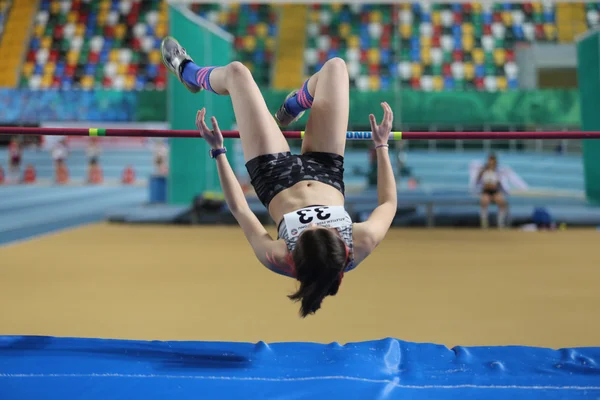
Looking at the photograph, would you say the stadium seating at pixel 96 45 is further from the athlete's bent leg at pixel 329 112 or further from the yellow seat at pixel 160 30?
the athlete's bent leg at pixel 329 112

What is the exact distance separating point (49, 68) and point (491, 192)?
51.8 ft

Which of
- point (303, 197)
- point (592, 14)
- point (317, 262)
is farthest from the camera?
point (592, 14)

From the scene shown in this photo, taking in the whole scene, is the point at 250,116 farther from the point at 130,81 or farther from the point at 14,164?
the point at 130,81

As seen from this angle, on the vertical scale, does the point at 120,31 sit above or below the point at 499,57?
above

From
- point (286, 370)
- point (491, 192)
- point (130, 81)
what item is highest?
point (130, 81)

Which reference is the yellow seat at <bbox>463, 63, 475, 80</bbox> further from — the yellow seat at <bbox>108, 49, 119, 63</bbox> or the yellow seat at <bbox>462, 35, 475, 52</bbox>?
the yellow seat at <bbox>108, 49, 119, 63</bbox>

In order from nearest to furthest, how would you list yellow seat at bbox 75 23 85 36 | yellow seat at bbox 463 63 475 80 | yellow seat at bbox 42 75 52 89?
yellow seat at bbox 463 63 475 80 → yellow seat at bbox 42 75 52 89 → yellow seat at bbox 75 23 85 36

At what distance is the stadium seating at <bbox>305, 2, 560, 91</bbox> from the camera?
18.1m

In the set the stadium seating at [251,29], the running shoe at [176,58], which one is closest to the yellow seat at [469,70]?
the stadium seating at [251,29]

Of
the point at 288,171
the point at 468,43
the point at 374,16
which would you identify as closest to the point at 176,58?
the point at 288,171

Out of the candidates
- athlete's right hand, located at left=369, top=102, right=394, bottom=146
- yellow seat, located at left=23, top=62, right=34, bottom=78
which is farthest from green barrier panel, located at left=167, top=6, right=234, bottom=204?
yellow seat, located at left=23, top=62, right=34, bottom=78

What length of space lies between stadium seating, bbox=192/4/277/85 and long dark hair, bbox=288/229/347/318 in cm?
1659

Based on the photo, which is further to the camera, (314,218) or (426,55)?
(426,55)

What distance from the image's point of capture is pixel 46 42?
20.0 m
